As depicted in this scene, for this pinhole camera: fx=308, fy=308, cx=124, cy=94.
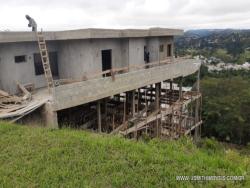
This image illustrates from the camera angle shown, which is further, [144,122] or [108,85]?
[144,122]

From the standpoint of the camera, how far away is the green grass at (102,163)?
19.9 ft

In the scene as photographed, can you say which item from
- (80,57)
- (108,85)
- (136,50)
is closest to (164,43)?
(136,50)

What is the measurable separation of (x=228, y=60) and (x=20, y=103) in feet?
344

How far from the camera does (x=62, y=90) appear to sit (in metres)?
11.8

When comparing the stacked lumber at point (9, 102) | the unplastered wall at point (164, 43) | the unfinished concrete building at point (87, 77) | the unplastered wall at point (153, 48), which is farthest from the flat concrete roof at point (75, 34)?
the unplastered wall at point (164, 43)

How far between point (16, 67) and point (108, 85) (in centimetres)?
442

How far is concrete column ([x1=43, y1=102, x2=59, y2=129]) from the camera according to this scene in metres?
11.5

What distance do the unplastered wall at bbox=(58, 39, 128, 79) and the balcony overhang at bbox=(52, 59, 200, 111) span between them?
212cm

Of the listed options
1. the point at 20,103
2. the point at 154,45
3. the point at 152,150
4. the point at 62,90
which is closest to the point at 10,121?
the point at 20,103

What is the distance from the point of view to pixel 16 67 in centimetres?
1438

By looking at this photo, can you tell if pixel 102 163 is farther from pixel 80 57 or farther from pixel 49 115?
pixel 80 57

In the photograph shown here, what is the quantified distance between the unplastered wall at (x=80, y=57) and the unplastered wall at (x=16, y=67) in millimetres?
1409

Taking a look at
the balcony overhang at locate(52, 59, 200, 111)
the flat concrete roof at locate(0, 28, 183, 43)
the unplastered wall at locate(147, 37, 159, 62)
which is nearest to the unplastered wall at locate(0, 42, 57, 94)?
the flat concrete roof at locate(0, 28, 183, 43)

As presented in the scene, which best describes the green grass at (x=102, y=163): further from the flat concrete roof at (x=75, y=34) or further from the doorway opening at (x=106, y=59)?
the doorway opening at (x=106, y=59)
